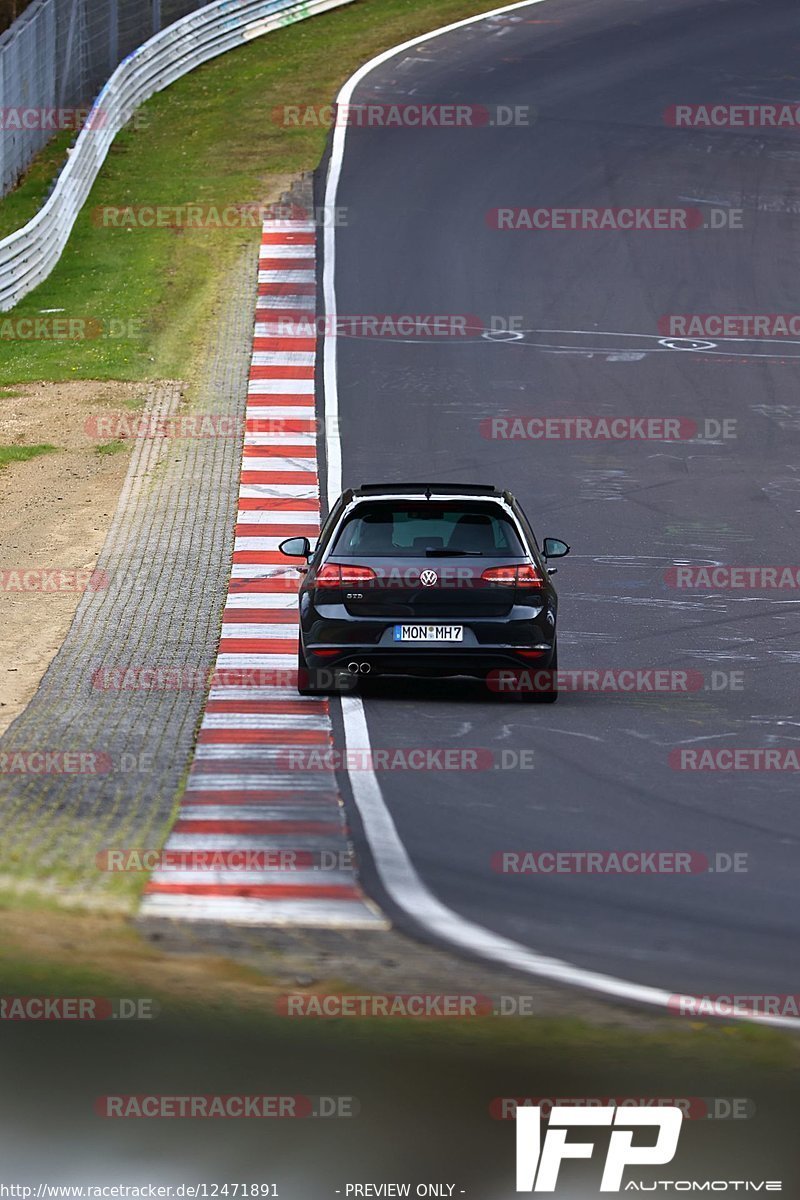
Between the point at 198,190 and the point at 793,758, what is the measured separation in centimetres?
2572

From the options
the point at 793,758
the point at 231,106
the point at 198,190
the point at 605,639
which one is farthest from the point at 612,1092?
the point at 231,106

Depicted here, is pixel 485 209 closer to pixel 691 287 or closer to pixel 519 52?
pixel 691 287

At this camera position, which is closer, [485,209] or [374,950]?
[374,950]

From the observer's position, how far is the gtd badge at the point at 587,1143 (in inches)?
253

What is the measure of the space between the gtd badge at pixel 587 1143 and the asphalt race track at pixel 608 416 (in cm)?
140

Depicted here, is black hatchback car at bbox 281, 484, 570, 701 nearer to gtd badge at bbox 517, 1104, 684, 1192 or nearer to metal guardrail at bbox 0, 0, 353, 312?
gtd badge at bbox 517, 1104, 684, 1192

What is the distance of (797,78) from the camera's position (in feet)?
140

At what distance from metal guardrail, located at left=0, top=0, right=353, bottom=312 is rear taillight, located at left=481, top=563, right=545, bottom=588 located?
1814cm

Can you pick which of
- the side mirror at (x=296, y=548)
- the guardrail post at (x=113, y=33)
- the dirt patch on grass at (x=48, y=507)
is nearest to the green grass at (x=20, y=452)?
the dirt patch on grass at (x=48, y=507)

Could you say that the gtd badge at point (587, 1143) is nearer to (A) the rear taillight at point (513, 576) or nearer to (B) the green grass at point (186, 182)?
(A) the rear taillight at point (513, 576)

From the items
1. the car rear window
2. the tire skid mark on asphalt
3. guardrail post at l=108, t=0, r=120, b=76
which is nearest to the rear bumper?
the tire skid mark on asphalt

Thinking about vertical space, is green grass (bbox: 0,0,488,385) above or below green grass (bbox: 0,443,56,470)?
above

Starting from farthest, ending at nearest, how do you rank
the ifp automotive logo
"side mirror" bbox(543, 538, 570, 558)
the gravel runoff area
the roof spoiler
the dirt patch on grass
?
1. the dirt patch on grass
2. "side mirror" bbox(543, 538, 570, 558)
3. the roof spoiler
4. the gravel runoff area
5. the ifp automotive logo

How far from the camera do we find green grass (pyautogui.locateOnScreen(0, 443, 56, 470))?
23.8 meters
